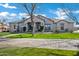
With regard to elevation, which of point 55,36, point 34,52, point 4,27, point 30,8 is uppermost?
point 30,8

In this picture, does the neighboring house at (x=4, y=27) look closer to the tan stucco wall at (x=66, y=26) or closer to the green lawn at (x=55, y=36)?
the green lawn at (x=55, y=36)

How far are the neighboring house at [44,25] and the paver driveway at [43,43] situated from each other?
0.37ft

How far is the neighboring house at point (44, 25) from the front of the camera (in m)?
3.37

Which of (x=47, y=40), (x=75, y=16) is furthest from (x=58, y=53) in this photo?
(x=75, y=16)

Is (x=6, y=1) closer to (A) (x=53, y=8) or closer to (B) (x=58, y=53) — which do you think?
(A) (x=53, y=8)

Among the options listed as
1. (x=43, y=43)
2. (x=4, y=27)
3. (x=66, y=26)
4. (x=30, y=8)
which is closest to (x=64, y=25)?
(x=66, y=26)

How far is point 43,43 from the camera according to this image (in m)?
3.38

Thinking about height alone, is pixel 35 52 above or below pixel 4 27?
below

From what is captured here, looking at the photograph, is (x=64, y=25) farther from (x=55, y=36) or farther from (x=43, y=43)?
(x=43, y=43)

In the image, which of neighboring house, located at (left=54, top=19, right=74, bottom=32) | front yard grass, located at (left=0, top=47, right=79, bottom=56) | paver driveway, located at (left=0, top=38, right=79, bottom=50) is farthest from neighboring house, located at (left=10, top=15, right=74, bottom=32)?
front yard grass, located at (left=0, top=47, right=79, bottom=56)

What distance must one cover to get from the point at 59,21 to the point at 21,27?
0.42m

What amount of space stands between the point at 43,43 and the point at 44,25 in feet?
0.64

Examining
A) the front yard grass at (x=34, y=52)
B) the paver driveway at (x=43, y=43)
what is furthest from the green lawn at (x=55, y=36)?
the front yard grass at (x=34, y=52)

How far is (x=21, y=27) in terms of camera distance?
3.41 m
